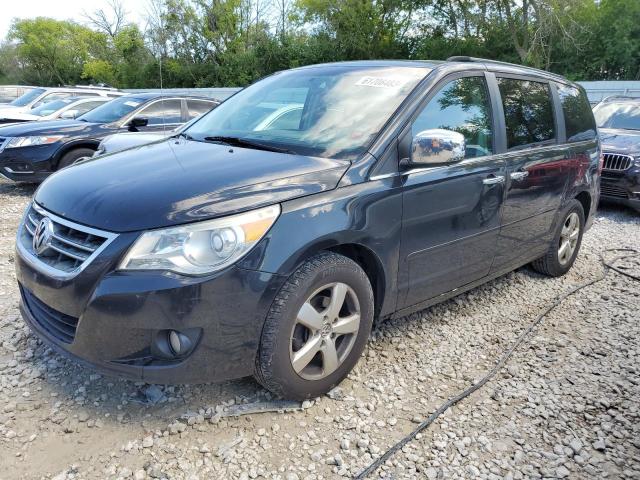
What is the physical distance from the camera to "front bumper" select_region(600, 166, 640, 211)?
288 inches

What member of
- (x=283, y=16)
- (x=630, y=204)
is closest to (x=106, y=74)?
(x=283, y=16)

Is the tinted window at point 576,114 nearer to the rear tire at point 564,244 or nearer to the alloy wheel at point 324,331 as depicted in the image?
the rear tire at point 564,244

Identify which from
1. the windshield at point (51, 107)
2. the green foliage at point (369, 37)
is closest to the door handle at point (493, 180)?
the windshield at point (51, 107)

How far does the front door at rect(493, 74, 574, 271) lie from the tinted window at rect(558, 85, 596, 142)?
233 mm

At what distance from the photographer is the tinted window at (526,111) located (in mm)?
3658

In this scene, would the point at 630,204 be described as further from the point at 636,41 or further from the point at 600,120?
the point at 636,41

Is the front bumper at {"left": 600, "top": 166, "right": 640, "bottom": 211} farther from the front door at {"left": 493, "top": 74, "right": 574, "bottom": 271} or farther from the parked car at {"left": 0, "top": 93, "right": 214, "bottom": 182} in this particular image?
the parked car at {"left": 0, "top": 93, "right": 214, "bottom": 182}

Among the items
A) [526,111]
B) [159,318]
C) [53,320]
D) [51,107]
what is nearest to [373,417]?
[159,318]

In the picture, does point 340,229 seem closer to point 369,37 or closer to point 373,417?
point 373,417

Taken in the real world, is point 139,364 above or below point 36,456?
above

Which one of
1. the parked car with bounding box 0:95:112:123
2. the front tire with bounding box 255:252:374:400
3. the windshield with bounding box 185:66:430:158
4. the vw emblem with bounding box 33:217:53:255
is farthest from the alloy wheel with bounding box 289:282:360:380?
the parked car with bounding box 0:95:112:123

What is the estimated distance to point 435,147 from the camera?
272cm

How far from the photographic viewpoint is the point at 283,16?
3903cm

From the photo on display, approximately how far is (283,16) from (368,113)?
39.6m
